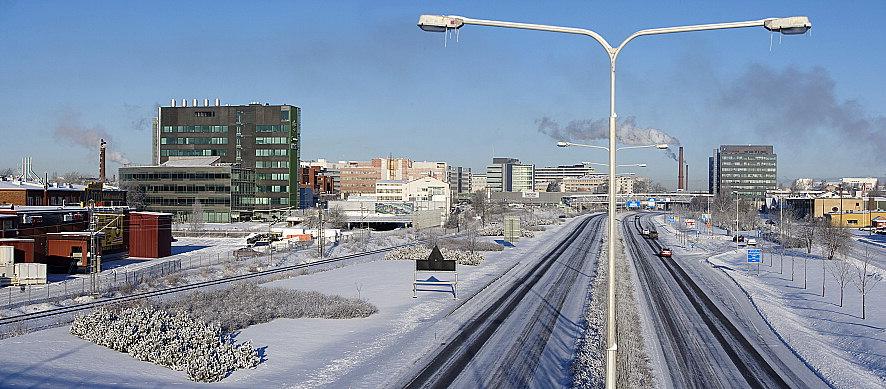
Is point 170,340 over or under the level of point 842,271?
under

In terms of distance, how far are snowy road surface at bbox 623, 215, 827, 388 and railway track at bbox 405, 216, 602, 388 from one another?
446 centimetres

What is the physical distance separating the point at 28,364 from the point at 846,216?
120m

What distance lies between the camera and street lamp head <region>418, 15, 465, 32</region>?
37.9 ft

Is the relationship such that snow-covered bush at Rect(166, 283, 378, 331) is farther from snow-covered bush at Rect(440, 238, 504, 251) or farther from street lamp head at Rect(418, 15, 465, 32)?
snow-covered bush at Rect(440, 238, 504, 251)

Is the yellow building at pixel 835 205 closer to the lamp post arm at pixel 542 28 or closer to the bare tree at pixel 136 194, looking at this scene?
the bare tree at pixel 136 194

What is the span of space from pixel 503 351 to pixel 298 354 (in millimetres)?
Answer: 7340

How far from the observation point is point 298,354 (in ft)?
79.4

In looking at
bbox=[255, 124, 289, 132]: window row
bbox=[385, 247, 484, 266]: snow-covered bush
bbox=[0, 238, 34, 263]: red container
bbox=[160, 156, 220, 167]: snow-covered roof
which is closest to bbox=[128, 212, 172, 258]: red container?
bbox=[0, 238, 34, 263]: red container

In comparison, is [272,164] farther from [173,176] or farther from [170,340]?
[170,340]

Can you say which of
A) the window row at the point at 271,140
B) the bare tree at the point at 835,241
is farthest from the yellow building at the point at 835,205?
the window row at the point at 271,140

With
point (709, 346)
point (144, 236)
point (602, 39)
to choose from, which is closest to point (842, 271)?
point (709, 346)

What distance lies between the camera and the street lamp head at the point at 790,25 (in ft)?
35.9

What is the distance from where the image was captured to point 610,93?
14.1 meters

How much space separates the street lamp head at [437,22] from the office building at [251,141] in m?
115
